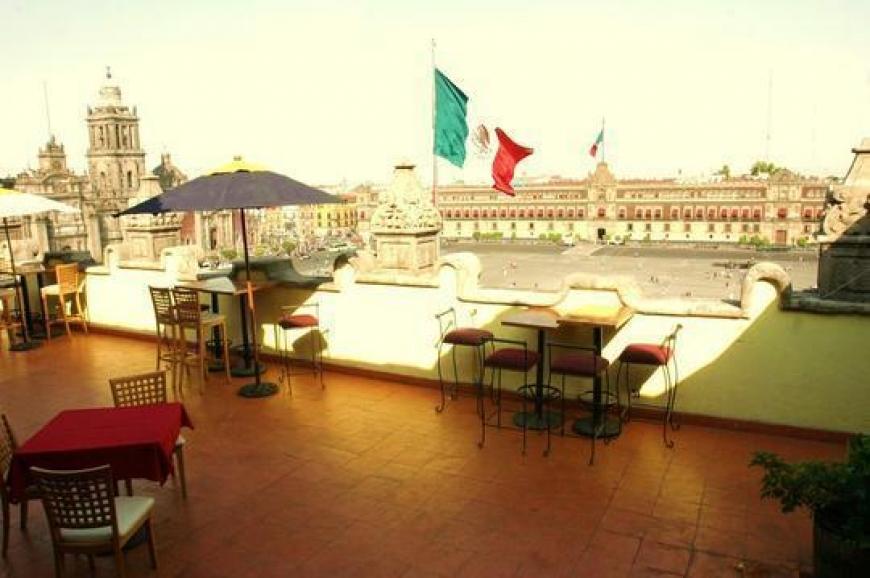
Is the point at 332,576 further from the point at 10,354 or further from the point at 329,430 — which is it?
the point at 10,354

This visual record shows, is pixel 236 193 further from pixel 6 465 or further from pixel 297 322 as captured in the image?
pixel 6 465

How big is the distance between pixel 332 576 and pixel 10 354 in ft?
25.3

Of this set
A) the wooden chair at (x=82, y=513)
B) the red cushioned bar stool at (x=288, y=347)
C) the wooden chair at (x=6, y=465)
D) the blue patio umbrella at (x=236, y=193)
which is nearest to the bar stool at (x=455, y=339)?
the red cushioned bar stool at (x=288, y=347)

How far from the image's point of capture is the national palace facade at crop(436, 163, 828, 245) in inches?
3433

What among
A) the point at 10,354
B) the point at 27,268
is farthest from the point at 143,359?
the point at 27,268

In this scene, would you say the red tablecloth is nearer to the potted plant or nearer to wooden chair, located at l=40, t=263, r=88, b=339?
the potted plant

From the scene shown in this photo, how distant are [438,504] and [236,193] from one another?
11.5ft

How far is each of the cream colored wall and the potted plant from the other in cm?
232

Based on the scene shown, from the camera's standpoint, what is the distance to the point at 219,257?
87.1 meters

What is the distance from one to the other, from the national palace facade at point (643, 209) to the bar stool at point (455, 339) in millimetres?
90220

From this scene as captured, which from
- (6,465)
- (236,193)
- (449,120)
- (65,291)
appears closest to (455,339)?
(236,193)

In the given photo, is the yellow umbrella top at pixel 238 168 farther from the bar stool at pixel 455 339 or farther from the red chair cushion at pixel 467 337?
the red chair cushion at pixel 467 337

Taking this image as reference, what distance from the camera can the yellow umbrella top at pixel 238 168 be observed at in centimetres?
629

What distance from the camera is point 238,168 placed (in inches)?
250
